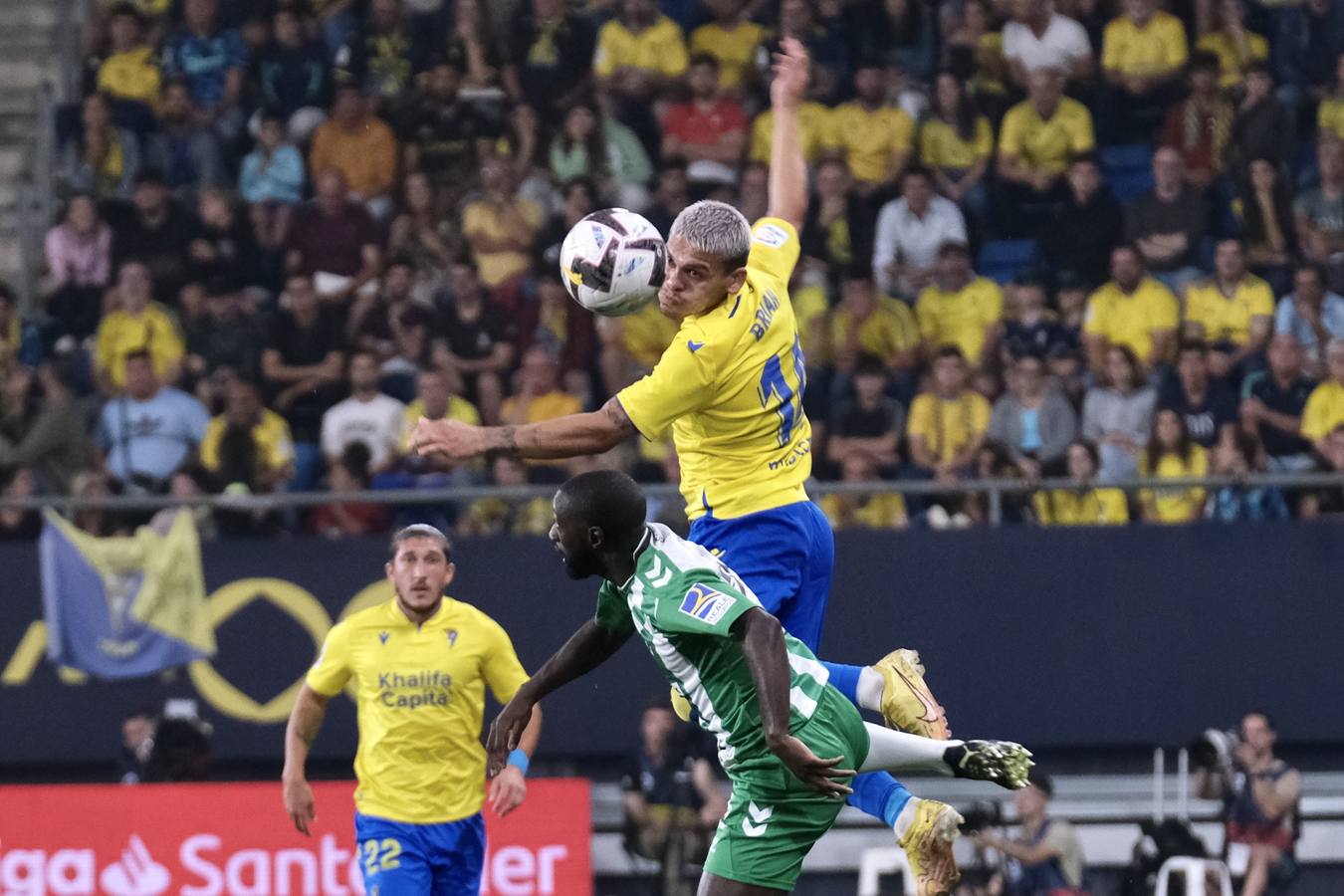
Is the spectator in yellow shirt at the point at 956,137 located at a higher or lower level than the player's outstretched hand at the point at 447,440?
higher

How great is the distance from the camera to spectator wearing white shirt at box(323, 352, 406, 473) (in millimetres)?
14859

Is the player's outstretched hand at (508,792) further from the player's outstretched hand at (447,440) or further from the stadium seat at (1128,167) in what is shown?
the stadium seat at (1128,167)

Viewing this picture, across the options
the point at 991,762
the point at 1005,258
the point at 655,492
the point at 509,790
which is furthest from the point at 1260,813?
the point at 991,762

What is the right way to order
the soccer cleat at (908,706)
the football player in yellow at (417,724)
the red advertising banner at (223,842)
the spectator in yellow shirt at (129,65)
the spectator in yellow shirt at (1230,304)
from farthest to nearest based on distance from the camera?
the spectator in yellow shirt at (129,65) → the spectator in yellow shirt at (1230,304) → the red advertising banner at (223,842) → the football player in yellow at (417,724) → the soccer cleat at (908,706)

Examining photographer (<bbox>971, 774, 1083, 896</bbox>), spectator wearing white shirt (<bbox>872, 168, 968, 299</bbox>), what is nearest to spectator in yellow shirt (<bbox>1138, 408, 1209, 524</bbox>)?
photographer (<bbox>971, 774, 1083, 896</bbox>)

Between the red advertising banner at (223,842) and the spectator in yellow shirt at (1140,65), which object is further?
the spectator in yellow shirt at (1140,65)

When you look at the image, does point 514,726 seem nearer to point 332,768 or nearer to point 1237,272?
point 332,768

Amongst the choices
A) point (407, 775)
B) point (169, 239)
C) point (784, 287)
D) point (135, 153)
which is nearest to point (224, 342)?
point (169, 239)

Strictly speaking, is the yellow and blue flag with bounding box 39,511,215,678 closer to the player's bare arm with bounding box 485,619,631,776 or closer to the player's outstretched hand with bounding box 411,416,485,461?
the player's bare arm with bounding box 485,619,631,776

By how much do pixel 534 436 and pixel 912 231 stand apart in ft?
27.1

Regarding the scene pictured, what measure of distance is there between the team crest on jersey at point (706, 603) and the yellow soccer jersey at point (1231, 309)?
812cm

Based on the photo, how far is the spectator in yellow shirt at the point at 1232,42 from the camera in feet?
54.2

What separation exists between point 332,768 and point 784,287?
700 centimetres

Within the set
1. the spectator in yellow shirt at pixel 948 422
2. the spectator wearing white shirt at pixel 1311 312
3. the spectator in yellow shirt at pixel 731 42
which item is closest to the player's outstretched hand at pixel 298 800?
the spectator in yellow shirt at pixel 948 422
